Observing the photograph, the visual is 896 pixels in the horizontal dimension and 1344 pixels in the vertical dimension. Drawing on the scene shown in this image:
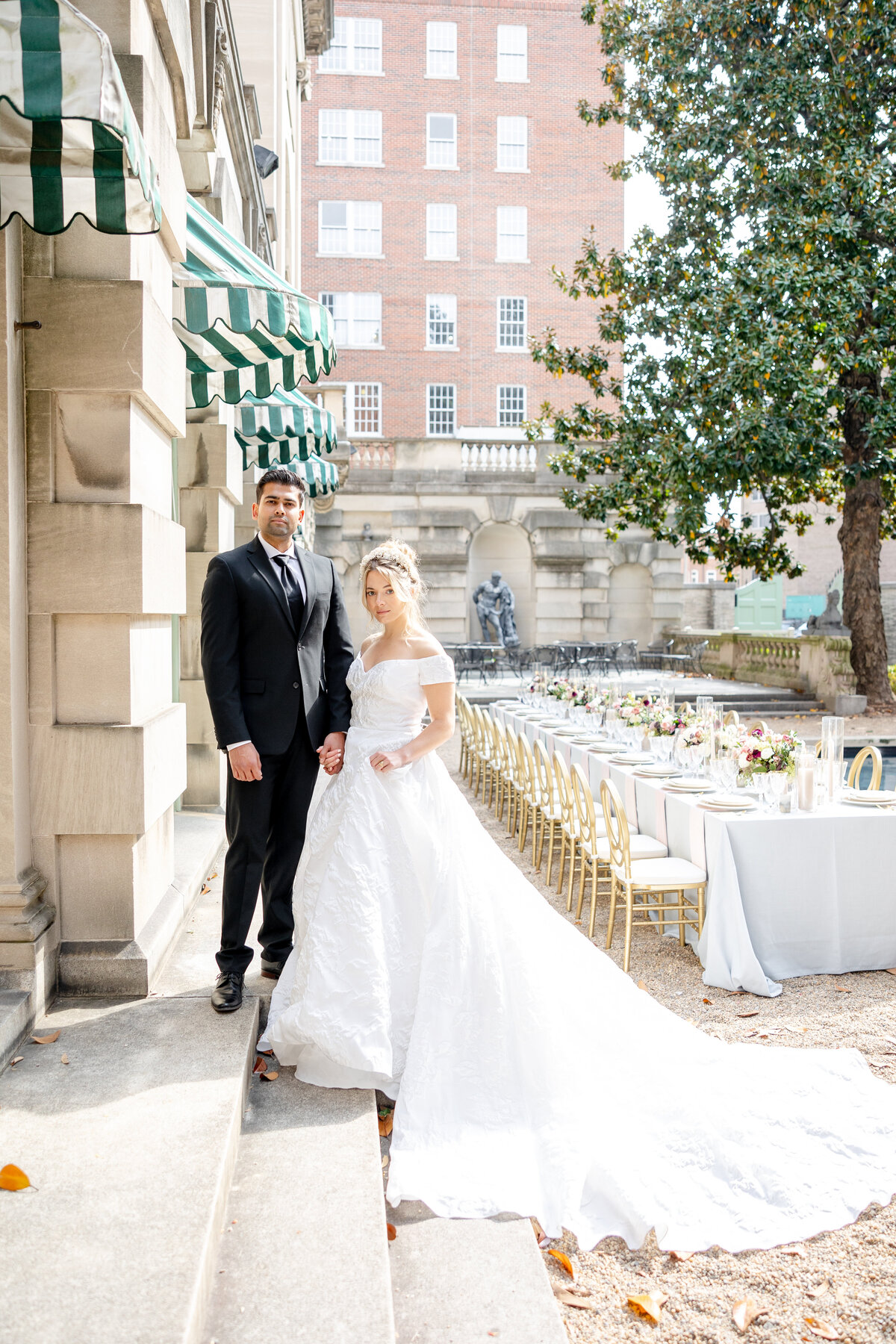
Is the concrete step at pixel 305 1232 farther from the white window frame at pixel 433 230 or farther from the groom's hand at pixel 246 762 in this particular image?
the white window frame at pixel 433 230

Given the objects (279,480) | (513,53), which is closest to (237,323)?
(279,480)

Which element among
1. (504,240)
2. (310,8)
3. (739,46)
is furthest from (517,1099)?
(504,240)

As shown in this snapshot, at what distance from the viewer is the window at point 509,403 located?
32969 mm

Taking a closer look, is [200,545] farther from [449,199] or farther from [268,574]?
[449,199]

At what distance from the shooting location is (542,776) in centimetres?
802

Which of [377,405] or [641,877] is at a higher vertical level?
[377,405]

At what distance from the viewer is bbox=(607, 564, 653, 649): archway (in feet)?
91.0

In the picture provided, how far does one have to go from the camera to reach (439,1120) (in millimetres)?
3367

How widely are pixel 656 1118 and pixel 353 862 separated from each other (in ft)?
4.50

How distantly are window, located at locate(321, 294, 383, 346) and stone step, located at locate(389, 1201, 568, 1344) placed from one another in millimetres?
31948

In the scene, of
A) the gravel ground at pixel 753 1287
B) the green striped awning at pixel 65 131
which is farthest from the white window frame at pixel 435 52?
the gravel ground at pixel 753 1287

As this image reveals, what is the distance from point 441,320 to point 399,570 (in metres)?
30.8

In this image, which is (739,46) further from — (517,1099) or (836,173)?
(517,1099)

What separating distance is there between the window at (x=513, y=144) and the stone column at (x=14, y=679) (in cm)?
3317
